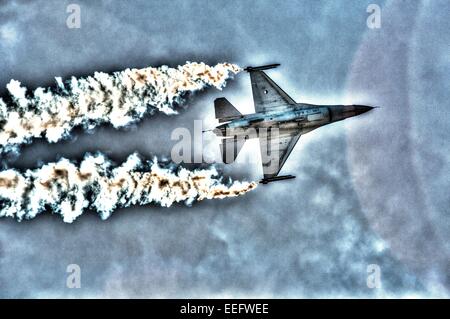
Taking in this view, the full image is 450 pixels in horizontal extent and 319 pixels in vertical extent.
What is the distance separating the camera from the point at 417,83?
76750mm

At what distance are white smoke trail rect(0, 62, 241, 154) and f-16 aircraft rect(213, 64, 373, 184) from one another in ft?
18.1

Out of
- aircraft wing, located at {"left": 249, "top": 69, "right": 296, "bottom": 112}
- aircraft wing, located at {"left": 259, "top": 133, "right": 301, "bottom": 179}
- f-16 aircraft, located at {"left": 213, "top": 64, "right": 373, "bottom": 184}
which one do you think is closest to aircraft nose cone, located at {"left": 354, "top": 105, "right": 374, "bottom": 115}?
f-16 aircraft, located at {"left": 213, "top": 64, "right": 373, "bottom": 184}

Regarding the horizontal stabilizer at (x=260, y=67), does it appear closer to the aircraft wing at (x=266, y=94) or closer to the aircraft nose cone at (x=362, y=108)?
the aircraft wing at (x=266, y=94)

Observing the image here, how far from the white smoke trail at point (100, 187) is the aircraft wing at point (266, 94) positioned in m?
13.5

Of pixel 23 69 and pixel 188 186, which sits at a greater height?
pixel 23 69

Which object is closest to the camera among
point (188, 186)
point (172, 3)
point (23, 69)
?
point (188, 186)

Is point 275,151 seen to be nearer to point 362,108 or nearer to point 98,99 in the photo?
point 362,108

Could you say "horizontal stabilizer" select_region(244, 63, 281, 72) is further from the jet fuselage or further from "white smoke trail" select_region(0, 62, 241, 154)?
the jet fuselage

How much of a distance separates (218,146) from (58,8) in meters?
34.7

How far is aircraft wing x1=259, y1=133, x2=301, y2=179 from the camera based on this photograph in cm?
7038

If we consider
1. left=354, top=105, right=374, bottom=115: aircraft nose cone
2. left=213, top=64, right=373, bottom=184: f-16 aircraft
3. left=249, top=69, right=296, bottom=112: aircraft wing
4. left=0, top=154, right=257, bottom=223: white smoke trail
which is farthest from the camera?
left=249, top=69, right=296, bottom=112: aircraft wing
